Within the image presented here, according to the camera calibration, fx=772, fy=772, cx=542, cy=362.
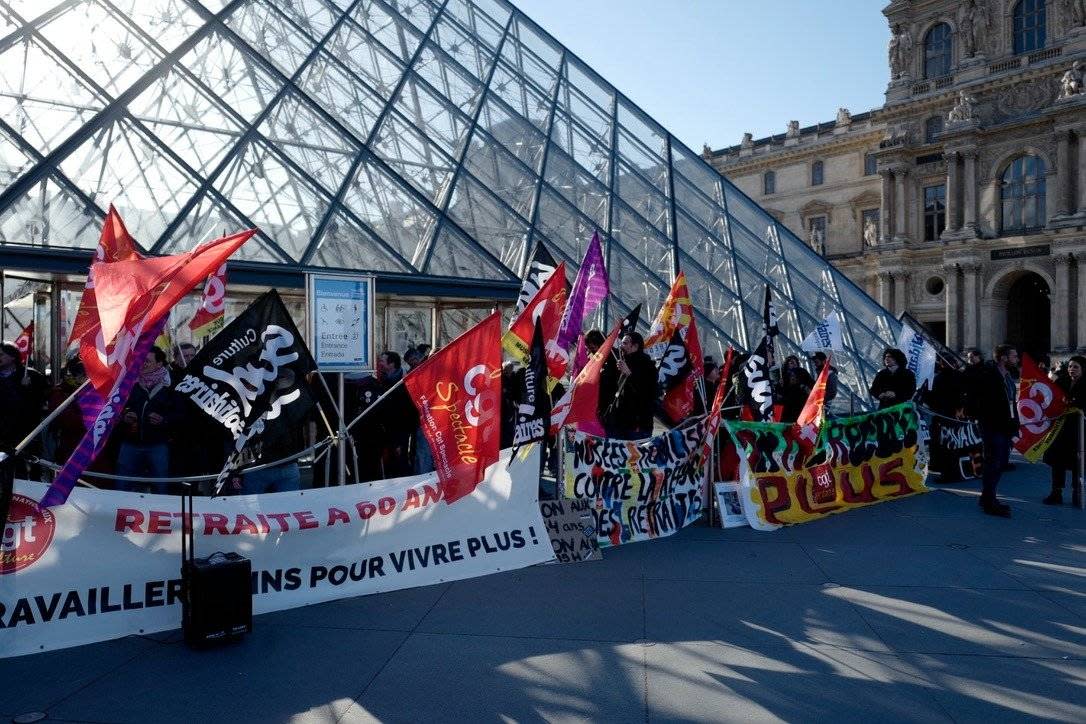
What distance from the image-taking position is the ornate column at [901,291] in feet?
145

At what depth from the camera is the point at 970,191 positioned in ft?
133

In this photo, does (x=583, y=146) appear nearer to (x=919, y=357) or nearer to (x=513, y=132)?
(x=513, y=132)

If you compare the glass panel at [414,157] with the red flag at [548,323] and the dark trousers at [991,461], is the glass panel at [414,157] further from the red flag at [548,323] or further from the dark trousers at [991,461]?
the dark trousers at [991,461]

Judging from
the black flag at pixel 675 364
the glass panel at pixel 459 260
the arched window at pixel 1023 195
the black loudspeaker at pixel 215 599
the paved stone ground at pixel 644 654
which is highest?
the arched window at pixel 1023 195

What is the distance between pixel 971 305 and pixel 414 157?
123 ft

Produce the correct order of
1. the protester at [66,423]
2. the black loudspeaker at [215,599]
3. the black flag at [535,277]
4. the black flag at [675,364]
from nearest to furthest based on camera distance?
the black loudspeaker at [215,599], the black flag at [535,277], the protester at [66,423], the black flag at [675,364]

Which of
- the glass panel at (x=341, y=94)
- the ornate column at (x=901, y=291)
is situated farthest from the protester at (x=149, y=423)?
the ornate column at (x=901, y=291)

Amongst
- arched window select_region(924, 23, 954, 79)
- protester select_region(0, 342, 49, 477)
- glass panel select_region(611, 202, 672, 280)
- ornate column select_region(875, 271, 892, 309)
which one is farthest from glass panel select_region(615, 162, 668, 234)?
arched window select_region(924, 23, 954, 79)

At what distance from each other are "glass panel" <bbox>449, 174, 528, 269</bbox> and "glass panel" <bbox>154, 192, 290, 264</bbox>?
9.68ft

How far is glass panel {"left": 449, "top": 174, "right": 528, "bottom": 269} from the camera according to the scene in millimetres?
11609

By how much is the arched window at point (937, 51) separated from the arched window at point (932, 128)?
2354mm

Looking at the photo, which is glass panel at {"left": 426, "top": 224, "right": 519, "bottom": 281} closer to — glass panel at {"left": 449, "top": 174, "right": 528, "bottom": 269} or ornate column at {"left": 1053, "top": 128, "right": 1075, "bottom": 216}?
glass panel at {"left": 449, "top": 174, "right": 528, "bottom": 269}

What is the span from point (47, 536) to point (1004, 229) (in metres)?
45.2

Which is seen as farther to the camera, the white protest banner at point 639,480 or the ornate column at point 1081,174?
the ornate column at point 1081,174
